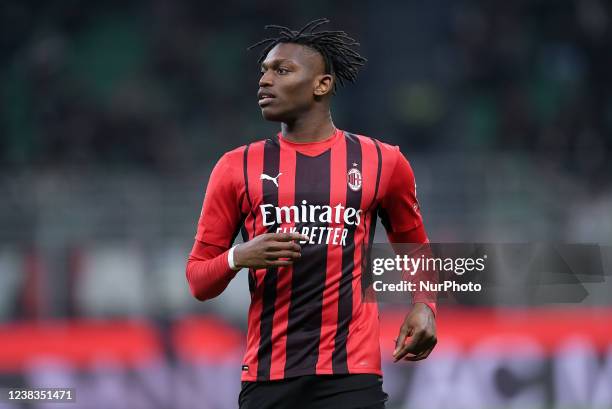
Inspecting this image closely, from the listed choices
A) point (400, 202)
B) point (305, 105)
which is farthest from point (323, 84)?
point (400, 202)

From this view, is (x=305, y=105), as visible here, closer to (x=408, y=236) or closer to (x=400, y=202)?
(x=400, y=202)

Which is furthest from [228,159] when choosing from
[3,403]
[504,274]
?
[3,403]

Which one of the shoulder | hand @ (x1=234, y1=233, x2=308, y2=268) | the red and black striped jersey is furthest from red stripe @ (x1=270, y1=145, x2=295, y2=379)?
the shoulder

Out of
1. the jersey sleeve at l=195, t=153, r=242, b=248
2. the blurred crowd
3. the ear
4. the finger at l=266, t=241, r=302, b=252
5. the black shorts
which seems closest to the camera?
the finger at l=266, t=241, r=302, b=252

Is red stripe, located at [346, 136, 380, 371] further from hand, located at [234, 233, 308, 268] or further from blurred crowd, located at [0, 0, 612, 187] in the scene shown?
blurred crowd, located at [0, 0, 612, 187]

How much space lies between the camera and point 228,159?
3723 millimetres

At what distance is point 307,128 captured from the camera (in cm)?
380

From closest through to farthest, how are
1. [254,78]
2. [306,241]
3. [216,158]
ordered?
[306,241] < [216,158] < [254,78]

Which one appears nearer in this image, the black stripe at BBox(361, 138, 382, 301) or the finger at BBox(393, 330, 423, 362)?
the finger at BBox(393, 330, 423, 362)

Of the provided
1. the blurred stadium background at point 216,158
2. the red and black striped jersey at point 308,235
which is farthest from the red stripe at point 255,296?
the blurred stadium background at point 216,158

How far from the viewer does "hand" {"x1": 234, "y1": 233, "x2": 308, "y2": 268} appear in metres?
3.35

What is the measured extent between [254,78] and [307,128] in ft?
Result: 30.9

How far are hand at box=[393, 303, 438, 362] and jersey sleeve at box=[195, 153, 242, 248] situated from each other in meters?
0.68

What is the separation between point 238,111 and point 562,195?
4105 millimetres
